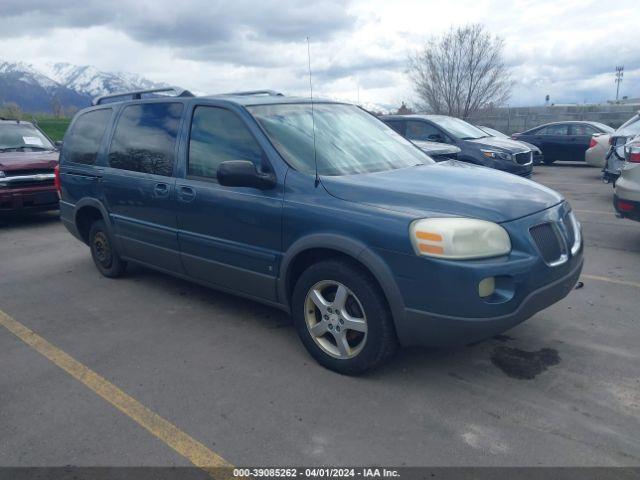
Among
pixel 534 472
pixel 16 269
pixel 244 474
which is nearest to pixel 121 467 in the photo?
pixel 244 474

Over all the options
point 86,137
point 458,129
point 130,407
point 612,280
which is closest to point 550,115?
point 458,129

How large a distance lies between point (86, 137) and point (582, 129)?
49.0 feet

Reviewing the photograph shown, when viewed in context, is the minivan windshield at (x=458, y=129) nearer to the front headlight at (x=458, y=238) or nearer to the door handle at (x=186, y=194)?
the door handle at (x=186, y=194)

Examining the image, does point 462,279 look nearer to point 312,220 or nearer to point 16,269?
point 312,220

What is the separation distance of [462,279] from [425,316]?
30cm

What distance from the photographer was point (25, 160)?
8844 millimetres

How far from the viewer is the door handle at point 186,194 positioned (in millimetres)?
4289

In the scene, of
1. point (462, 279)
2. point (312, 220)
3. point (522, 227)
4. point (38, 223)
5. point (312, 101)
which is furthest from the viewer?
point (38, 223)

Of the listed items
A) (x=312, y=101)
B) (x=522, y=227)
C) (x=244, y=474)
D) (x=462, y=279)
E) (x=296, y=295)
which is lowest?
(x=244, y=474)

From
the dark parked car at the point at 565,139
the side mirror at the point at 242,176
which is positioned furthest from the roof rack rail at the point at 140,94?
the dark parked car at the point at 565,139

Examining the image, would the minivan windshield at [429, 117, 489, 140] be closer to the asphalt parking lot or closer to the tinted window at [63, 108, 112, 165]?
the asphalt parking lot

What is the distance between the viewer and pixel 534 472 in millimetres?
2557

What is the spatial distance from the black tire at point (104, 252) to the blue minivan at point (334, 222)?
1.25 ft

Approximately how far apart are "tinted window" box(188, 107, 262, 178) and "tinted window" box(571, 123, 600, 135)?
14.9 metres
